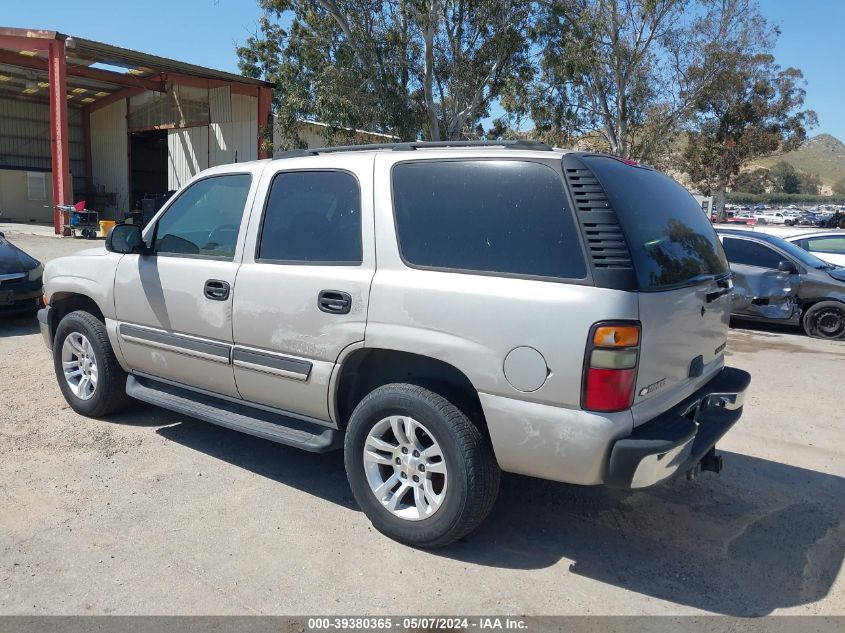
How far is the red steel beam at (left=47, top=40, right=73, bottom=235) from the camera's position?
2167cm

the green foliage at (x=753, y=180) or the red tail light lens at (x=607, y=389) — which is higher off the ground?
the green foliage at (x=753, y=180)

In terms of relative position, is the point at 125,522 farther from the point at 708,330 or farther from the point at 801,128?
the point at 801,128

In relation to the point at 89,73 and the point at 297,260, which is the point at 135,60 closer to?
the point at 89,73

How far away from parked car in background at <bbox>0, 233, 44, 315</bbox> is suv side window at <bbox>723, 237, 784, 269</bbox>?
9551 millimetres

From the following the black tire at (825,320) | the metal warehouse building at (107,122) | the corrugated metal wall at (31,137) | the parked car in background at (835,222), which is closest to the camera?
the black tire at (825,320)

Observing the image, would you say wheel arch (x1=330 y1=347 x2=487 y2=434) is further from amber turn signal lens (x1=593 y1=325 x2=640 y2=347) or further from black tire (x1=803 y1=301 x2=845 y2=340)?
black tire (x1=803 y1=301 x2=845 y2=340)

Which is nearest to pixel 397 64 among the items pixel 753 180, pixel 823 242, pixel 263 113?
pixel 263 113

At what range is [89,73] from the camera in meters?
26.2

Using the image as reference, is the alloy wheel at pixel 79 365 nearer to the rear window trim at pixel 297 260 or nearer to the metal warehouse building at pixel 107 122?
the rear window trim at pixel 297 260

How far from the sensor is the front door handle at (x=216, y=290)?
423cm

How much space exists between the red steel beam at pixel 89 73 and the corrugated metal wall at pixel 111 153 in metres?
6.14

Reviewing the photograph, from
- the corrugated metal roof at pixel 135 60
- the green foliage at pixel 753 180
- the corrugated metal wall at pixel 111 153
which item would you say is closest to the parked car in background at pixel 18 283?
the corrugated metal roof at pixel 135 60

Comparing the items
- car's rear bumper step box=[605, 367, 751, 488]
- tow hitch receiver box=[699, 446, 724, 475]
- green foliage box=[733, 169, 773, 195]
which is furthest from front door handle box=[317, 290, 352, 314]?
green foliage box=[733, 169, 773, 195]

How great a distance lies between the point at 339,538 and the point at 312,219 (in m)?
1.80
